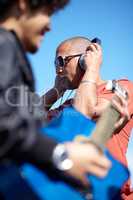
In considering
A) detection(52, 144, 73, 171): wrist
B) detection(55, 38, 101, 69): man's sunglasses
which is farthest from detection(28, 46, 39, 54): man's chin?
detection(55, 38, 101, 69): man's sunglasses

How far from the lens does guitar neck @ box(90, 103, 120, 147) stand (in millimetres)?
1460

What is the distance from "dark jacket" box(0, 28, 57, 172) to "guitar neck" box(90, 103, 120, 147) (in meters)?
0.23

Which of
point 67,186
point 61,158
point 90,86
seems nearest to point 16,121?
point 61,158

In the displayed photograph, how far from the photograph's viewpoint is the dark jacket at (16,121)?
117 cm

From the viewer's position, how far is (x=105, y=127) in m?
1.54

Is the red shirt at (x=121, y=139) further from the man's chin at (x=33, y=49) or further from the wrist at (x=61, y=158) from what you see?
the wrist at (x=61, y=158)

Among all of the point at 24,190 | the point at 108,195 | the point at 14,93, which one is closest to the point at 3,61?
the point at 14,93

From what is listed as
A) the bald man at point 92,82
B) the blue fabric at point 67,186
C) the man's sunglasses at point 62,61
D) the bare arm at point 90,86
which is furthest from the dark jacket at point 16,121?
the man's sunglasses at point 62,61

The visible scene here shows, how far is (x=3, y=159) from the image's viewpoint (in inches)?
47.7

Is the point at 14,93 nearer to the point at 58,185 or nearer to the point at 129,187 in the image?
the point at 58,185

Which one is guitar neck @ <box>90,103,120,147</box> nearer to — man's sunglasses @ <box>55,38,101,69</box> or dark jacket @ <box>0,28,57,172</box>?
dark jacket @ <box>0,28,57,172</box>

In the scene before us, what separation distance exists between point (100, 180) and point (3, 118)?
0.61 m

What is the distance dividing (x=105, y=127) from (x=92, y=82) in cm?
125

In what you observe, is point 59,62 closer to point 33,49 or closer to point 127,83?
point 127,83
